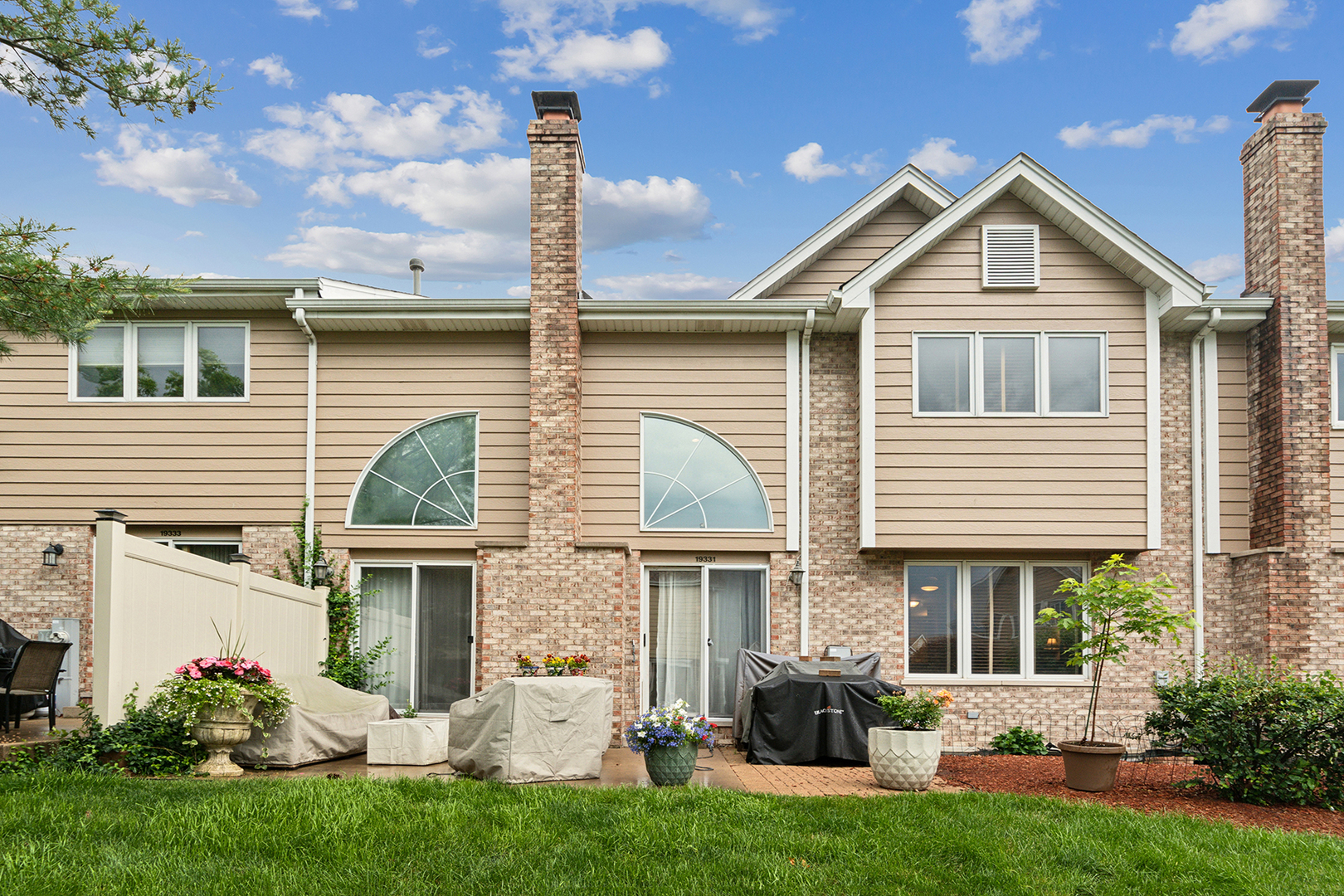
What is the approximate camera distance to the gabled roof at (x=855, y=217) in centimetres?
1239

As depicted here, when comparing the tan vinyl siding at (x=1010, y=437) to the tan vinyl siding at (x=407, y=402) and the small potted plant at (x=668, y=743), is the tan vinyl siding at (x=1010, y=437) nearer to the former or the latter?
the small potted plant at (x=668, y=743)

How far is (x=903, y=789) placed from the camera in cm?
778

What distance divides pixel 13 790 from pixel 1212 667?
990 centimetres

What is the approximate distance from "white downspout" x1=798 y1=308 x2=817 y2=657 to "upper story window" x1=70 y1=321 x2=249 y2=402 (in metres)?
7.06

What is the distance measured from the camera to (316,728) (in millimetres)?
8570

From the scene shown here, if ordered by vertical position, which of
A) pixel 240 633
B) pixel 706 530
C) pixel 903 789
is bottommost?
pixel 903 789

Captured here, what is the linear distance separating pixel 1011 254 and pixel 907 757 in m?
6.52

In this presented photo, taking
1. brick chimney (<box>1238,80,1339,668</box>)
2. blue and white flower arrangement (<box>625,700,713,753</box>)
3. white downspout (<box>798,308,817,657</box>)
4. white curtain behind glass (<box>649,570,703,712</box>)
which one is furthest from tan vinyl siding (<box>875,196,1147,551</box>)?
blue and white flower arrangement (<box>625,700,713,753</box>)

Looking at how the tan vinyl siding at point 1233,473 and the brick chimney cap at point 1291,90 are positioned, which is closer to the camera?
the brick chimney cap at point 1291,90

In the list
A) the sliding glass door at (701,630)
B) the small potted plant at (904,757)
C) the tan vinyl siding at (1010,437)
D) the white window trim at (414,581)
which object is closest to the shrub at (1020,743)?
the tan vinyl siding at (1010,437)

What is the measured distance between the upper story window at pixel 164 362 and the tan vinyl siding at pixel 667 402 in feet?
14.8

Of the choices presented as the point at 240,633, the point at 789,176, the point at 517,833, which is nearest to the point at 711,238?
the point at 789,176

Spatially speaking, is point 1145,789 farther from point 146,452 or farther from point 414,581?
point 146,452

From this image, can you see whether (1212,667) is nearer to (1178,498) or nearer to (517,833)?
(1178,498)
